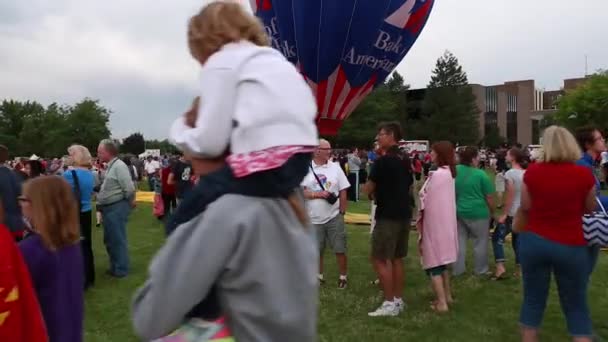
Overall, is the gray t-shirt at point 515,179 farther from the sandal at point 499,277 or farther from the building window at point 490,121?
the building window at point 490,121

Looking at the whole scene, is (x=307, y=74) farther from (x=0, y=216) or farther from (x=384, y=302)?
(x=0, y=216)

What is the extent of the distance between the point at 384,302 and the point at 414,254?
→ 3.31 m

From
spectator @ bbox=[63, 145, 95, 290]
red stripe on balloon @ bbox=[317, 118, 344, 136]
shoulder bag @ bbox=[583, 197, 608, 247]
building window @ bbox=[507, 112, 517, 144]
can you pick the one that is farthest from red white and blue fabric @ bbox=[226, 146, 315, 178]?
building window @ bbox=[507, 112, 517, 144]

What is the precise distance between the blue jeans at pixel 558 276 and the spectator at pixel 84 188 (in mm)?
4993

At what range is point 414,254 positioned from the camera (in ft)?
29.7

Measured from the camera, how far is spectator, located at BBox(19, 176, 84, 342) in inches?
113

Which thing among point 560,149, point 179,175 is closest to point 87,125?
point 179,175

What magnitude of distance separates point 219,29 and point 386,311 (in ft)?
15.7

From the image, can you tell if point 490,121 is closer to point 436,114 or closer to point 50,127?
point 436,114

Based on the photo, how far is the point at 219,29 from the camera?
150 centimetres

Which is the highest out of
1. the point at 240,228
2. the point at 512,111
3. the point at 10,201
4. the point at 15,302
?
the point at 512,111

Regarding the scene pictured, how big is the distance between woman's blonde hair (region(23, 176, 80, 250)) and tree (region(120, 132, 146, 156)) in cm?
6656

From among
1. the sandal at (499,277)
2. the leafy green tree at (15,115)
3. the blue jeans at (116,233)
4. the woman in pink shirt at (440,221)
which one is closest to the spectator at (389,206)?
the woman in pink shirt at (440,221)

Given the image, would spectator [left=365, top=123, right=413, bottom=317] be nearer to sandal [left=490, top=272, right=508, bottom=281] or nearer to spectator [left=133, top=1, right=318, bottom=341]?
sandal [left=490, top=272, right=508, bottom=281]
